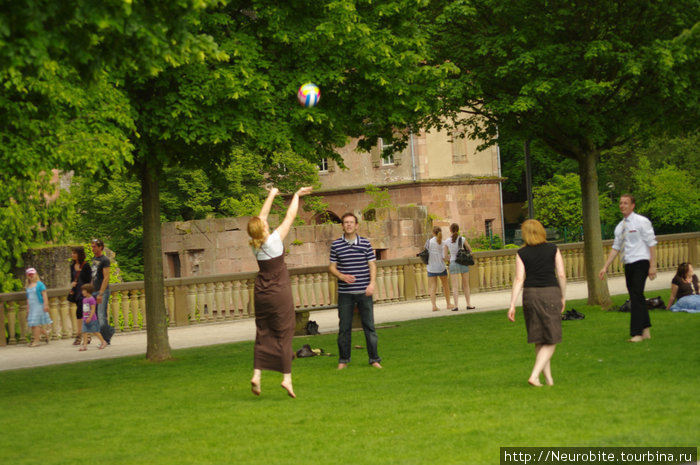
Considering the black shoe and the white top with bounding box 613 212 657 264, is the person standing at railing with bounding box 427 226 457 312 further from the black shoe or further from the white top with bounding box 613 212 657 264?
the white top with bounding box 613 212 657 264

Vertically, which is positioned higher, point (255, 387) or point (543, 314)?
point (543, 314)

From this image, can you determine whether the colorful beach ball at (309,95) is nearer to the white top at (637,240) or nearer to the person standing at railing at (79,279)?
the white top at (637,240)

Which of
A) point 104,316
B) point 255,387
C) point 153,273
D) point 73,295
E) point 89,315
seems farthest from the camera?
point 73,295

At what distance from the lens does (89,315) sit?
66.1ft

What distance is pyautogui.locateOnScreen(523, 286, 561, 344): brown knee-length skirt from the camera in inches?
438

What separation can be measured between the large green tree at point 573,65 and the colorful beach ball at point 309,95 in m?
4.86

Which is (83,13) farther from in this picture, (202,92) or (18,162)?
(202,92)

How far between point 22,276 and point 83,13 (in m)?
22.1

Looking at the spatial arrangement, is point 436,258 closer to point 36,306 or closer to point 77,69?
point 36,306

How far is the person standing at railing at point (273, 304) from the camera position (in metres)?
11.5

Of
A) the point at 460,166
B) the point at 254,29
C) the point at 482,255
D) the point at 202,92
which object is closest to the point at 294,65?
the point at 254,29

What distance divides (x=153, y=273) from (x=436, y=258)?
9.66 metres

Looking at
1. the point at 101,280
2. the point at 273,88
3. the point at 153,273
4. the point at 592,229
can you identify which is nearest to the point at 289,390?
the point at 273,88

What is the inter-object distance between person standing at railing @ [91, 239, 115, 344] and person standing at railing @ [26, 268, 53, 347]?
1448mm
